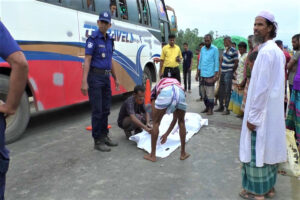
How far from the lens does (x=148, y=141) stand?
3902 millimetres

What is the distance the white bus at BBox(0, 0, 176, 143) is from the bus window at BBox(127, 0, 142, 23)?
0.08ft

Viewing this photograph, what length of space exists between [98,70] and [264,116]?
230 centimetres

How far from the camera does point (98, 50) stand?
362 cm

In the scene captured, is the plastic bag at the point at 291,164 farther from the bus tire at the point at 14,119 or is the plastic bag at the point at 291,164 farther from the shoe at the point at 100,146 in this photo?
the bus tire at the point at 14,119

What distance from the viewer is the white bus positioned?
395 cm

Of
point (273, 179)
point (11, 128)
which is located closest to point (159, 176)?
point (273, 179)

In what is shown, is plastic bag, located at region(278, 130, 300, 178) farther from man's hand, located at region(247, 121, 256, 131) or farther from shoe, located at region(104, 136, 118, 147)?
shoe, located at region(104, 136, 118, 147)

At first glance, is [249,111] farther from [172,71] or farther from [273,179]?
[172,71]

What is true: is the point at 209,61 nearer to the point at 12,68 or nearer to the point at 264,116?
the point at 264,116

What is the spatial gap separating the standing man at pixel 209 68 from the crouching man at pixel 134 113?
2.23m

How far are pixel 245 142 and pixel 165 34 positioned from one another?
7213mm

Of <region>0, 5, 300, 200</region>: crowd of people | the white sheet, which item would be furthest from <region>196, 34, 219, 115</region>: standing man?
the white sheet

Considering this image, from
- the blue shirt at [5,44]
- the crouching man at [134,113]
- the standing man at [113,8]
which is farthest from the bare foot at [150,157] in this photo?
the standing man at [113,8]

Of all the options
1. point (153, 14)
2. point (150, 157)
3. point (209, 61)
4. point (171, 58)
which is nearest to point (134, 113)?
point (150, 157)
